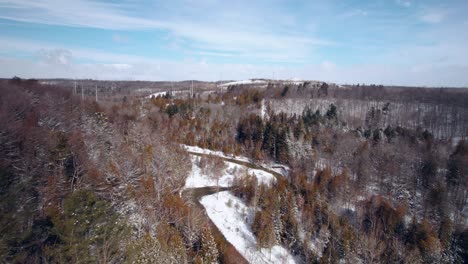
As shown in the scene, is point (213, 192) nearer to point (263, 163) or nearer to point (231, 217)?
point (231, 217)

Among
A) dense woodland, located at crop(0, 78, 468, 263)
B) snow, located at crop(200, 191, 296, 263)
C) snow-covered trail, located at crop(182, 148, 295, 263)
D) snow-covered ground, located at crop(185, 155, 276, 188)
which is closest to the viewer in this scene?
dense woodland, located at crop(0, 78, 468, 263)

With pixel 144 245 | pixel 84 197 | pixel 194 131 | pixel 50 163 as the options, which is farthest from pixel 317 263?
pixel 194 131

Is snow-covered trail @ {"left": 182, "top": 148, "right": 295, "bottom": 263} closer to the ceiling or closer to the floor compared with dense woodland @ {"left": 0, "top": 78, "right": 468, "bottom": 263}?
closer to the floor

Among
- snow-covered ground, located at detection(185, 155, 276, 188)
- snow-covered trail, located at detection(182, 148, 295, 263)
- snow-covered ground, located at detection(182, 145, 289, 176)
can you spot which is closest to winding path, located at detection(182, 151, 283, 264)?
snow-covered trail, located at detection(182, 148, 295, 263)

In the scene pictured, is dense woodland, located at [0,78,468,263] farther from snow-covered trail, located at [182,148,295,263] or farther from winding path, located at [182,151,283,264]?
snow-covered trail, located at [182,148,295,263]

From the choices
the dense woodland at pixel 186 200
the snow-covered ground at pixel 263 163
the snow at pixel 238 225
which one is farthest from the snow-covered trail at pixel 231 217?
the snow-covered ground at pixel 263 163

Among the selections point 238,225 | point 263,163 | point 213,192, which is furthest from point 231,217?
point 263,163

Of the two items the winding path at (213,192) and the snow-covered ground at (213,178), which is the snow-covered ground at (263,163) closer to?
the winding path at (213,192)

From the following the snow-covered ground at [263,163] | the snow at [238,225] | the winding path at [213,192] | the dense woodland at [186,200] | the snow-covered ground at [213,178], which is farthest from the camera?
the snow-covered ground at [263,163]

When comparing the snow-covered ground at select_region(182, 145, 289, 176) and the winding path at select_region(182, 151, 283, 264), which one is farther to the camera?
the snow-covered ground at select_region(182, 145, 289, 176)
